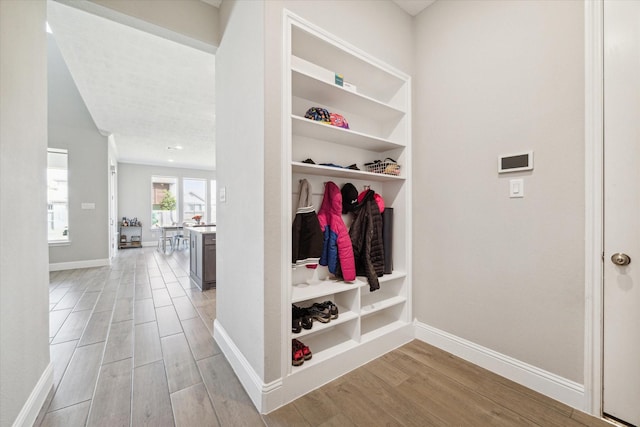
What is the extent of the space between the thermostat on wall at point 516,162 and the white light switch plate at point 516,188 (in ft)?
0.23

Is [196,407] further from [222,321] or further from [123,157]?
[123,157]

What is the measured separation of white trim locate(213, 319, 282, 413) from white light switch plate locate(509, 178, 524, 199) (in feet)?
6.04

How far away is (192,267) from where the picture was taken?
4156mm

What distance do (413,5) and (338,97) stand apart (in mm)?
1109

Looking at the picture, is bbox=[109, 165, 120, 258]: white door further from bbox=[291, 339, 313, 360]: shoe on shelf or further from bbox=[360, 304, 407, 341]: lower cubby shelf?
bbox=[360, 304, 407, 341]: lower cubby shelf

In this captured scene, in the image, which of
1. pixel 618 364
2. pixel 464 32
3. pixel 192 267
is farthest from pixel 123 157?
pixel 618 364

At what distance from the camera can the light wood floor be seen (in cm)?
131

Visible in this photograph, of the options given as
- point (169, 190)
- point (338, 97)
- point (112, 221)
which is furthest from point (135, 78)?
point (169, 190)

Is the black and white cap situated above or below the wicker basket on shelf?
below

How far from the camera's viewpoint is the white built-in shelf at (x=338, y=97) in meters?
1.61

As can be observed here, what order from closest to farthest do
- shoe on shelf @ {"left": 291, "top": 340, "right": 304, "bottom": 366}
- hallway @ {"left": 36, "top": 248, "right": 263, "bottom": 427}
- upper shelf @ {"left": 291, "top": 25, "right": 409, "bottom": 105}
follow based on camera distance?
hallway @ {"left": 36, "top": 248, "right": 263, "bottom": 427} → shoe on shelf @ {"left": 291, "top": 340, "right": 304, "bottom": 366} → upper shelf @ {"left": 291, "top": 25, "right": 409, "bottom": 105}

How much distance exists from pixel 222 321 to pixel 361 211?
1.48m

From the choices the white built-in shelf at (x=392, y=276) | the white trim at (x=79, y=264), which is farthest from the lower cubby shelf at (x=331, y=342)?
the white trim at (x=79, y=264)

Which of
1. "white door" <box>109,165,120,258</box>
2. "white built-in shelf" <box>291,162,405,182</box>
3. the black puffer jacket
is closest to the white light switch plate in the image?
"white built-in shelf" <box>291,162,405,182</box>
